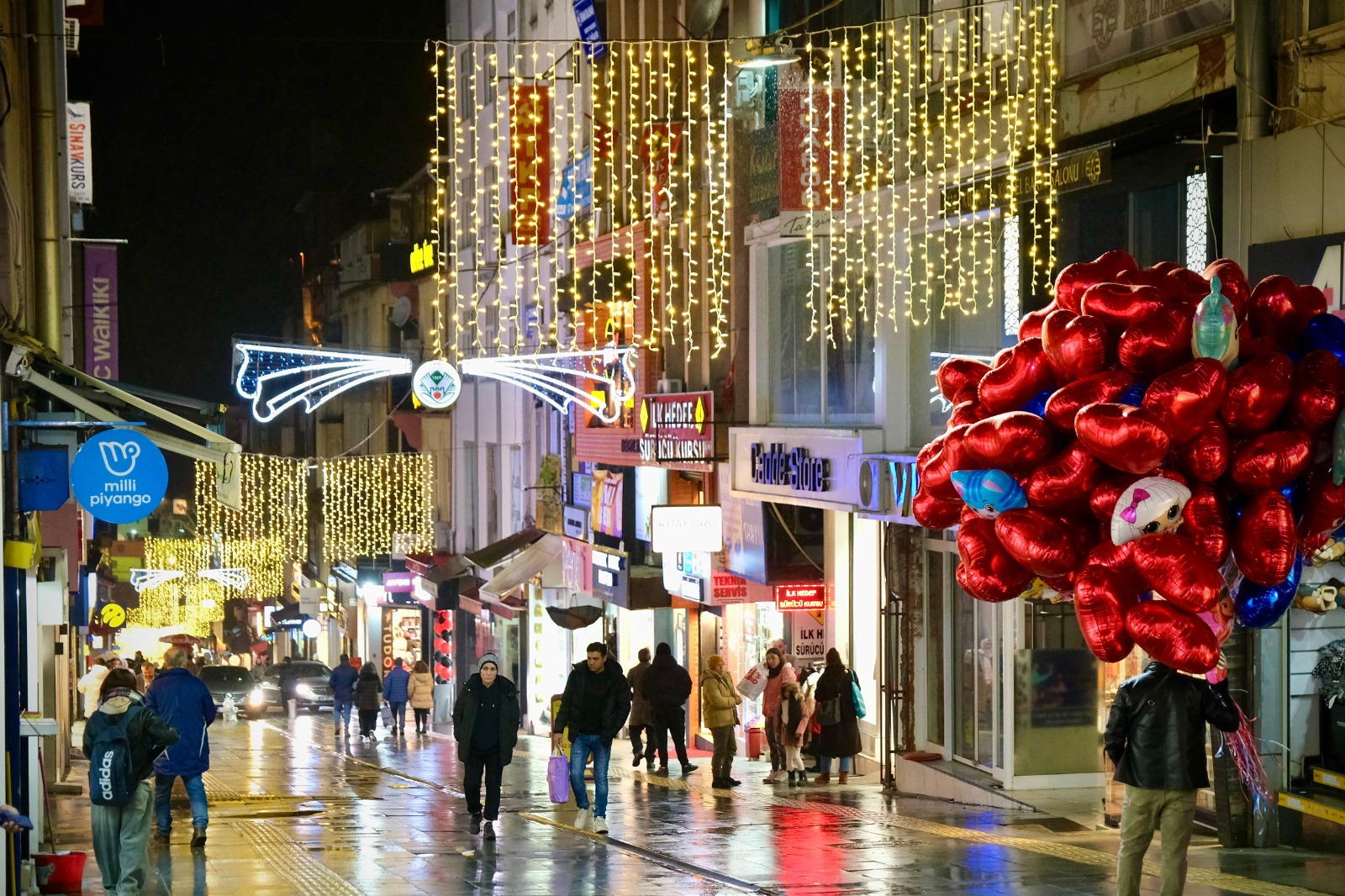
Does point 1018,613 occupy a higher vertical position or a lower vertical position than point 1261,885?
higher

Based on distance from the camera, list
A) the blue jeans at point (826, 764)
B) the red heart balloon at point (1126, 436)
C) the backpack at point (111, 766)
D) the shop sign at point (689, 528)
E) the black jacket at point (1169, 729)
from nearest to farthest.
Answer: the red heart balloon at point (1126, 436)
the black jacket at point (1169, 729)
the backpack at point (111, 766)
the blue jeans at point (826, 764)
the shop sign at point (689, 528)

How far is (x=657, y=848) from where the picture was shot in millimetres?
14469

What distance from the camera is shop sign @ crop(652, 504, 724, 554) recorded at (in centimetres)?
2483

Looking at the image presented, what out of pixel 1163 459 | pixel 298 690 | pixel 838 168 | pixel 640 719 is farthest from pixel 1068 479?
pixel 298 690

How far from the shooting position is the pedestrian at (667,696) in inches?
848

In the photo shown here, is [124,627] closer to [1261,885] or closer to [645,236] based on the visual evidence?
[645,236]

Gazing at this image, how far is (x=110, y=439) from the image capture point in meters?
13.5

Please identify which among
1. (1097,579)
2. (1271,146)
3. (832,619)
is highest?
(1271,146)

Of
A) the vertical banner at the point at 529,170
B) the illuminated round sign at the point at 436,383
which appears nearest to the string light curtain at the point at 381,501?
the vertical banner at the point at 529,170

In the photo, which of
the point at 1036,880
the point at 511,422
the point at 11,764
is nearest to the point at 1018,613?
the point at 1036,880

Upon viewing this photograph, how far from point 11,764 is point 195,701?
3171 millimetres

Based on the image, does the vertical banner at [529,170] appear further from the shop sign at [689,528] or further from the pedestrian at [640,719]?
the pedestrian at [640,719]

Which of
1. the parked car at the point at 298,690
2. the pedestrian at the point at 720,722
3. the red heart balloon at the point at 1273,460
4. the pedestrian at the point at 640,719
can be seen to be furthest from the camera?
the parked car at the point at 298,690

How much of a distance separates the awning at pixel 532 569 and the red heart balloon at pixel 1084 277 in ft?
87.9
